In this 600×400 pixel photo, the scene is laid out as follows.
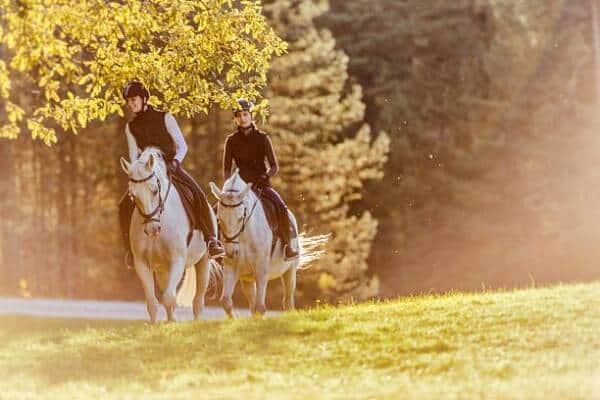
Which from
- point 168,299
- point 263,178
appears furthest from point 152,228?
point 263,178

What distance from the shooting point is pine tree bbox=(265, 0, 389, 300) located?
112 feet

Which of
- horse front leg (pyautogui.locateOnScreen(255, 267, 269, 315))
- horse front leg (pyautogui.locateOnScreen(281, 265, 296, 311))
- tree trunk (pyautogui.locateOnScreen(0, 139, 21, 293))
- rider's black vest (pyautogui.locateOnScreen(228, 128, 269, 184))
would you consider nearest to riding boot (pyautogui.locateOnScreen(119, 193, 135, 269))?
rider's black vest (pyautogui.locateOnScreen(228, 128, 269, 184))

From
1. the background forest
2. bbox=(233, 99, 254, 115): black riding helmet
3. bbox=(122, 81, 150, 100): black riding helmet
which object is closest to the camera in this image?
bbox=(122, 81, 150, 100): black riding helmet

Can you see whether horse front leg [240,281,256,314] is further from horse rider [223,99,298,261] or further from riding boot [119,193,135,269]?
riding boot [119,193,135,269]

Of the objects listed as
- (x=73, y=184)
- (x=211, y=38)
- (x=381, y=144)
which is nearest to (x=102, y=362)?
(x=211, y=38)

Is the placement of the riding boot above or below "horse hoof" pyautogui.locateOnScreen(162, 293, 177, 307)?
above

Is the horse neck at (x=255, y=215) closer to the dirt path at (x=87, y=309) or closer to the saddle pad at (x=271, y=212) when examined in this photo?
the saddle pad at (x=271, y=212)

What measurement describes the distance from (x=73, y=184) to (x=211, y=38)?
26.0 meters

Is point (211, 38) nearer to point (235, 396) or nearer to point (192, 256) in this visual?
point (192, 256)

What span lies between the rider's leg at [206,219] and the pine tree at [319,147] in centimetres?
1551

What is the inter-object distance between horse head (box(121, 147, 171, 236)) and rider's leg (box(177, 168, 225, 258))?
1084 mm

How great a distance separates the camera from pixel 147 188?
611 inches

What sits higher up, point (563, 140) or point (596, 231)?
point (563, 140)

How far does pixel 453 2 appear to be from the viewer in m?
47.3
